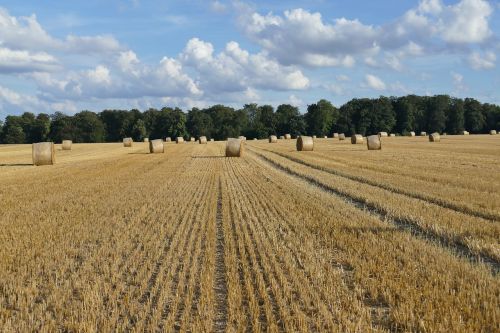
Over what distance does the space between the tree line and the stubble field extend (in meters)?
→ 103

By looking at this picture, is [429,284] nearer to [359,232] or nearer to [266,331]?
[266,331]

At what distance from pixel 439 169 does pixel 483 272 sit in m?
15.4

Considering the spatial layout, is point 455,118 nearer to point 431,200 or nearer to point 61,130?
point 61,130

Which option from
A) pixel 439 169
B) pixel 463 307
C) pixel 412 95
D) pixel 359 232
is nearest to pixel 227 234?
pixel 359 232

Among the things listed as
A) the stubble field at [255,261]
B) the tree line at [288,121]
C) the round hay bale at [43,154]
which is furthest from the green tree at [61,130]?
the stubble field at [255,261]

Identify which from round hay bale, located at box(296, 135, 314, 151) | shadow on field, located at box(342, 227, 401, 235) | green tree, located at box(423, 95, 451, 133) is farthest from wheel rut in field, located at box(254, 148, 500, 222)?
green tree, located at box(423, 95, 451, 133)

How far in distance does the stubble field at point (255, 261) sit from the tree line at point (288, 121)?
10295cm

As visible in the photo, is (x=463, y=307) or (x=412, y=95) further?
(x=412, y=95)

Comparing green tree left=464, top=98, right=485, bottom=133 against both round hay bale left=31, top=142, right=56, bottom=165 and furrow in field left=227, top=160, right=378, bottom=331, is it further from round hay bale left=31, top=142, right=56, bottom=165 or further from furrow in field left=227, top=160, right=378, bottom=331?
furrow in field left=227, top=160, right=378, bottom=331

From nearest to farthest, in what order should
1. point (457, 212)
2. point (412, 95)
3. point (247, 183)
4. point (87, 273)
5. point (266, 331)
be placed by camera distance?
point (266, 331)
point (87, 273)
point (457, 212)
point (247, 183)
point (412, 95)

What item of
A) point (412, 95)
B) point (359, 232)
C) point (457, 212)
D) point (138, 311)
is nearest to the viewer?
point (138, 311)

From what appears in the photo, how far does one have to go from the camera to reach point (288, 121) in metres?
124

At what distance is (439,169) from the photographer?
21.2 meters

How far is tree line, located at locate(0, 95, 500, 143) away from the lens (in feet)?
373
